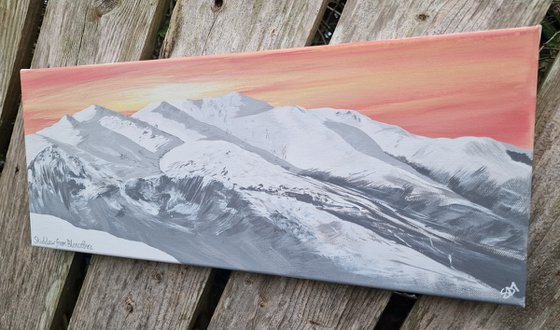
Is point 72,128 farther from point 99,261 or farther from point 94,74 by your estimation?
point 99,261

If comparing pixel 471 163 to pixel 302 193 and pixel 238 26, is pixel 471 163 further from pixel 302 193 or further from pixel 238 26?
pixel 238 26

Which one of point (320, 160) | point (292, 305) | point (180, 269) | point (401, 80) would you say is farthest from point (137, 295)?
point (401, 80)

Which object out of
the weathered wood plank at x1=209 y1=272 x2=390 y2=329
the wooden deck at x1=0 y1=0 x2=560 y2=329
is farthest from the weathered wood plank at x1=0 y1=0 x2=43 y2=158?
the weathered wood plank at x1=209 y1=272 x2=390 y2=329

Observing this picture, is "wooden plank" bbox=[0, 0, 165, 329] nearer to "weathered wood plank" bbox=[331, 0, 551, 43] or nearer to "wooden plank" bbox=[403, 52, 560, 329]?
"weathered wood plank" bbox=[331, 0, 551, 43]

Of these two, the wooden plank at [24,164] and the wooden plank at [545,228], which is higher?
the wooden plank at [545,228]

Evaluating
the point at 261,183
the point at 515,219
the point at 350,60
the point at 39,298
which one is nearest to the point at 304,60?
the point at 350,60

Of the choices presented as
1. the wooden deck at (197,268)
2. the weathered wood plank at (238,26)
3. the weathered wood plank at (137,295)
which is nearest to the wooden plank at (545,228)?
the wooden deck at (197,268)
